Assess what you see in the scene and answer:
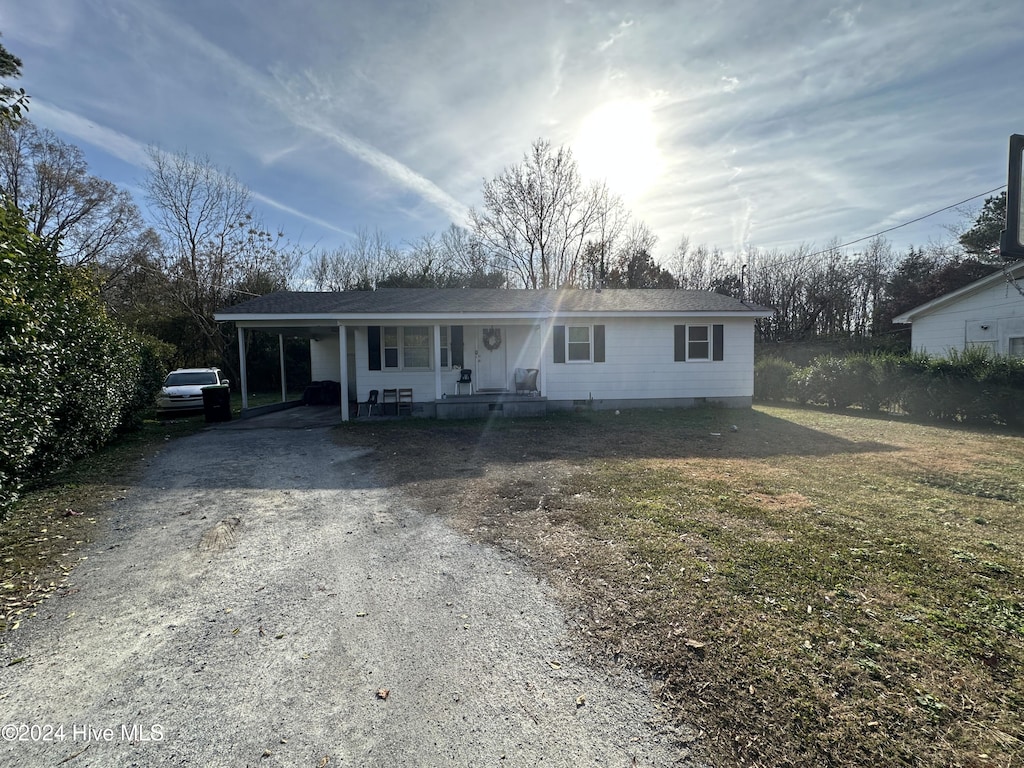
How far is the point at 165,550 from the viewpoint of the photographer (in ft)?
12.8

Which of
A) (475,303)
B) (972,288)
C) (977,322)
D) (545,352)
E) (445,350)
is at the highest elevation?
(972,288)

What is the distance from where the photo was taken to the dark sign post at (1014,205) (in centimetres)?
367

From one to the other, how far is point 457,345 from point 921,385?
40.0ft

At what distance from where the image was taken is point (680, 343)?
40.8ft

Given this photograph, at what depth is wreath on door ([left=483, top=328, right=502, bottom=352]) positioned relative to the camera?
12648 mm

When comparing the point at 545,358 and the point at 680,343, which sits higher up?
the point at 680,343

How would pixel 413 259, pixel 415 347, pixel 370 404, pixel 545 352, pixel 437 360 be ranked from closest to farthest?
1. pixel 437 360
2. pixel 370 404
3. pixel 545 352
4. pixel 415 347
5. pixel 413 259

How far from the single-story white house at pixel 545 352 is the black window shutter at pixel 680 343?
0.03 m

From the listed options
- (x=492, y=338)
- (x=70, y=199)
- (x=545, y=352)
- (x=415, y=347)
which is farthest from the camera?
(x=70, y=199)

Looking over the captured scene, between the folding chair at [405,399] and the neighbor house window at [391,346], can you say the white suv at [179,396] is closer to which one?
the neighbor house window at [391,346]

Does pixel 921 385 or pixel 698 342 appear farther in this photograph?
pixel 698 342

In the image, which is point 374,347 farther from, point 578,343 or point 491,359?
point 578,343

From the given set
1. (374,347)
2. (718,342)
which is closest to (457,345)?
(374,347)

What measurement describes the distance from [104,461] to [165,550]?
15.1ft
